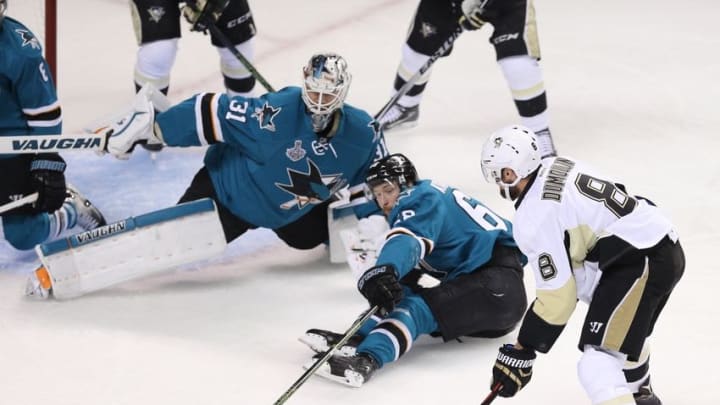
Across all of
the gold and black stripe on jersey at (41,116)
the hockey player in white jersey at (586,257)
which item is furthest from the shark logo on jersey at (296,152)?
the hockey player in white jersey at (586,257)

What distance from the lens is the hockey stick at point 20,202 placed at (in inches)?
160

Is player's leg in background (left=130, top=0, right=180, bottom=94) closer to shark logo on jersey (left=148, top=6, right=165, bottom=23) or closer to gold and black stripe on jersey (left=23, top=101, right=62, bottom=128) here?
shark logo on jersey (left=148, top=6, right=165, bottom=23)

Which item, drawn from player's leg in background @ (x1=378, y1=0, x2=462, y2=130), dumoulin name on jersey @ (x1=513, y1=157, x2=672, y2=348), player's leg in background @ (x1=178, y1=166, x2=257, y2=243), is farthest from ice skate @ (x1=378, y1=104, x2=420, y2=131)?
dumoulin name on jersey @ (x1=513, y1=157, x2=672, y2=348)

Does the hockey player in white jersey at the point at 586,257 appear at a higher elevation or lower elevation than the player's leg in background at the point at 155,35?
higher

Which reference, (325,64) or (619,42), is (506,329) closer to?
(325,64)

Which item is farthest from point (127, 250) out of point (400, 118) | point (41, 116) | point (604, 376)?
point (400, 118)

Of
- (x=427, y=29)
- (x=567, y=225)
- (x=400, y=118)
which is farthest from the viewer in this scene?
(x=400, y=118)

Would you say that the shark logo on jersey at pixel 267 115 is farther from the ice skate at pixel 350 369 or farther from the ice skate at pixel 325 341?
the ice skate at pixel 350 369

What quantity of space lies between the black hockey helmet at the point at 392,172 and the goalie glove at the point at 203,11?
1328 millimetres

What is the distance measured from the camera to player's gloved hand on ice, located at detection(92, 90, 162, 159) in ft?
12.8

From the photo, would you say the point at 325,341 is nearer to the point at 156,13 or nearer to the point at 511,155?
the point at 511,155

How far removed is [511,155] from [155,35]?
6.76 feet

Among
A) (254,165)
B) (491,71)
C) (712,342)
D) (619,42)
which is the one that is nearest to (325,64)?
(254,165)

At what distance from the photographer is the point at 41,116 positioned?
13.5 feet
